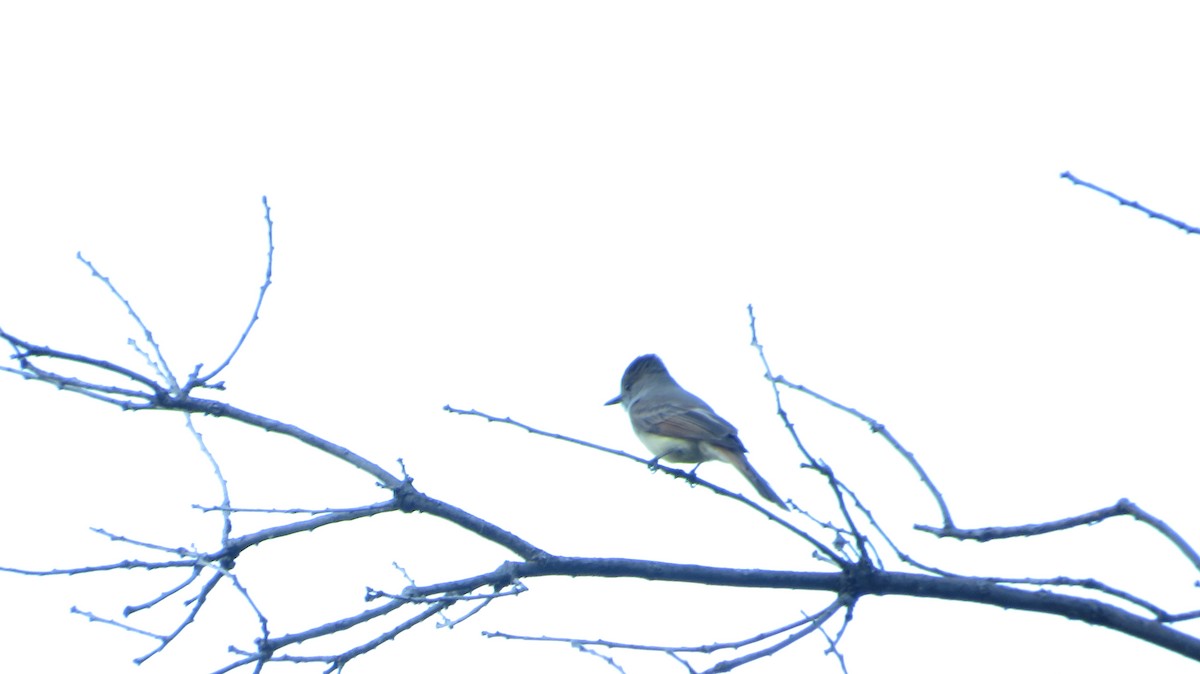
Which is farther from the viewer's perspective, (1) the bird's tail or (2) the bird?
(2) the bird

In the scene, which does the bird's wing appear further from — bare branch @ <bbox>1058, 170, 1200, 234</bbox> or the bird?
bare branch @ <bbox>1058, 170, 1200, 234</bbox>

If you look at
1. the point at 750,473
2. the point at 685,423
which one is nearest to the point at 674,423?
the point at 685,423

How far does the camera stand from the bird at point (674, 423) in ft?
30.1

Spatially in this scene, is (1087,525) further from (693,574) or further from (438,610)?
(438,610)

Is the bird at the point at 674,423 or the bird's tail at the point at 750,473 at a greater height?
the bird at the point at 674,423

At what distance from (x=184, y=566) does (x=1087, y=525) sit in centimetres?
240

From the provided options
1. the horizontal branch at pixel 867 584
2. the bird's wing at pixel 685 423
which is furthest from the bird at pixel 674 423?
the horizontal branch at pixel 867 584

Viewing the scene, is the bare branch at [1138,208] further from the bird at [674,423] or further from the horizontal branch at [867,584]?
the bird at [674,423]

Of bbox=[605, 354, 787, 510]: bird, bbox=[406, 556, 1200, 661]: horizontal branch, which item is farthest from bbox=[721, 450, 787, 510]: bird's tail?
bbox=[406, 556, 1200, 661]: horizontal branch

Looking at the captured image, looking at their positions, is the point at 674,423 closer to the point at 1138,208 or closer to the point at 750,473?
the point at 750,473

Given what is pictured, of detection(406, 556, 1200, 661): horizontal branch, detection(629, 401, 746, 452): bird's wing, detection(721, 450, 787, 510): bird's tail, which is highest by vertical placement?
detection(629, 401, 746, 452): bird's wing

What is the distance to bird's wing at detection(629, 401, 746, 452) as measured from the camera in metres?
9.39

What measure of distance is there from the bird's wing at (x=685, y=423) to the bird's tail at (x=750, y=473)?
0.05 metres

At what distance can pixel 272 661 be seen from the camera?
351 centimetres
